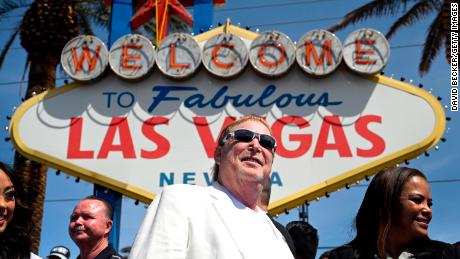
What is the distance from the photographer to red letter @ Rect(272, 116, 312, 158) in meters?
9.34

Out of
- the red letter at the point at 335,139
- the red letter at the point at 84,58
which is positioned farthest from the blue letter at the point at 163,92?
the red letter at the point at 335,139

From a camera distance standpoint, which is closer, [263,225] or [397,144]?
[263,225]

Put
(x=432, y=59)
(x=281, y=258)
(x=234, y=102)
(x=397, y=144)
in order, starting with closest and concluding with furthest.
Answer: (x=281, y=258), (x=397, y=144), (x=234, y=102), (x=432, y=59)

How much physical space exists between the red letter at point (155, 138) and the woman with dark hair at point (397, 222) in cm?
654

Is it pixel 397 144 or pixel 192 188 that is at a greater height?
pixel 192 188

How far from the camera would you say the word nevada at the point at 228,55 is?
31.8 ft

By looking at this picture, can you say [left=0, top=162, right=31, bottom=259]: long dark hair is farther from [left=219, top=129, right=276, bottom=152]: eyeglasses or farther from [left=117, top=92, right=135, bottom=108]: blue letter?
[left=117, top=92, right=135, bottom=108]: blue letter

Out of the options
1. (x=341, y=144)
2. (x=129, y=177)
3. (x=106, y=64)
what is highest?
(x=106, y=64)

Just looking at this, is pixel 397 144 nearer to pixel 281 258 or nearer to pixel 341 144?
pixel 341 144

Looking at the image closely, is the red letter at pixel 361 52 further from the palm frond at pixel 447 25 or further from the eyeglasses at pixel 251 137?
the eyeglasses at pixel 251 137

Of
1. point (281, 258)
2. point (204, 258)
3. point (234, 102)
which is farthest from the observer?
point (234, 102)

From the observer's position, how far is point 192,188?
273 cm

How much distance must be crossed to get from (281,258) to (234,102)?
714cm

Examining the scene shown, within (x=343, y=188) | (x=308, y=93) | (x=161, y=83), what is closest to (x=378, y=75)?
(x=308, y=93)
